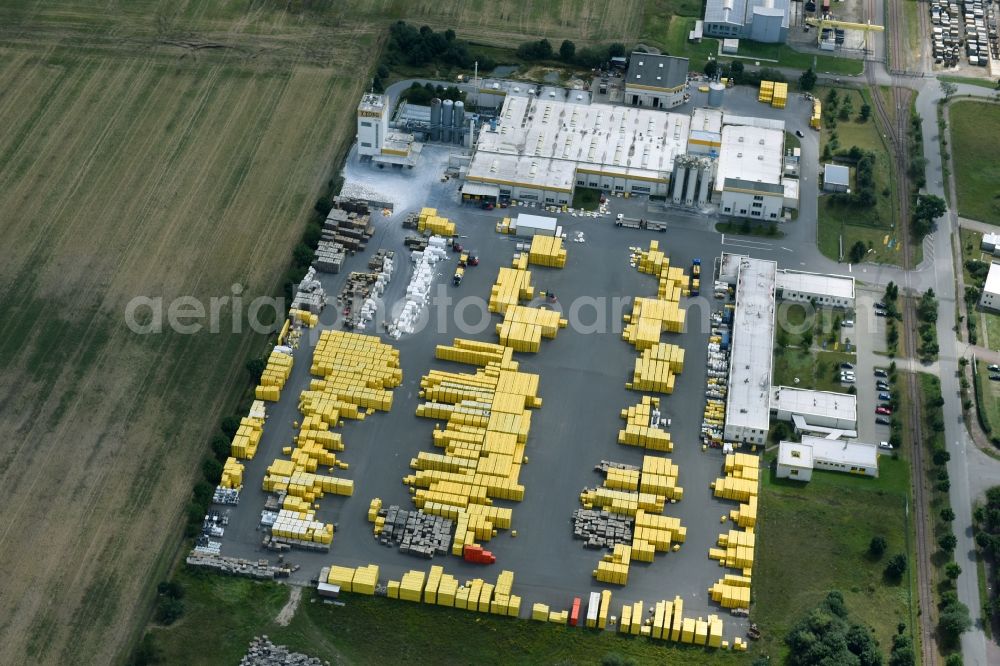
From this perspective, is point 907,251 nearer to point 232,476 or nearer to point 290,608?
point 232,476

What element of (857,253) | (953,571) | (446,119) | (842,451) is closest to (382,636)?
(842,451)

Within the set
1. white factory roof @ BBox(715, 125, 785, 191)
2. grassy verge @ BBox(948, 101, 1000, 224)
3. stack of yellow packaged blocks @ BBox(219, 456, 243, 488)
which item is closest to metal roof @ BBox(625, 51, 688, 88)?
white factory roof @ BBox(715, 125, 785, 191)

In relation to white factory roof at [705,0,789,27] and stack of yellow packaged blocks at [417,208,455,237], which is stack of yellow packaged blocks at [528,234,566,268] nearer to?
stack of yellow packaged blocks at [417,208,455,237]

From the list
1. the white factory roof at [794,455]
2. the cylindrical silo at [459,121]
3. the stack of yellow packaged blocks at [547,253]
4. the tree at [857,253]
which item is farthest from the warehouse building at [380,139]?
the white factory roof at [794,455]

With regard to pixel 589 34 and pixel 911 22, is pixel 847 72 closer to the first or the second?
pixel 911 22

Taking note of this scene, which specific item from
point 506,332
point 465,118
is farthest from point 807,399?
point 465,118

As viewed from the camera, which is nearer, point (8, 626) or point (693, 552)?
point (8, 626)
